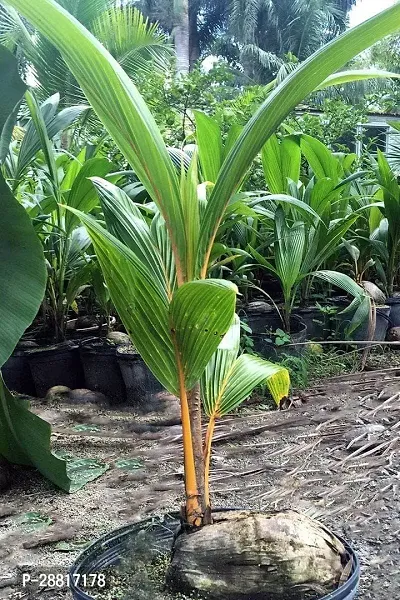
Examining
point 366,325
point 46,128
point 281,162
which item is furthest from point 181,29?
point 46,128

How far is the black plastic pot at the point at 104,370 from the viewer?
2.45 metres

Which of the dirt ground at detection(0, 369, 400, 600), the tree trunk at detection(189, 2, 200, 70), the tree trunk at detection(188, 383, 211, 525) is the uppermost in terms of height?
the tree trunk at detection(189, 2, 200, 70)

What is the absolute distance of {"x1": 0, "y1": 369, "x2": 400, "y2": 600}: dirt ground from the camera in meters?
1.22

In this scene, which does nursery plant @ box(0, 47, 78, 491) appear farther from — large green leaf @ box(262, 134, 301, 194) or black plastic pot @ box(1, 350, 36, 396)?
large green leaf @ box(262, 134, 301, 194)

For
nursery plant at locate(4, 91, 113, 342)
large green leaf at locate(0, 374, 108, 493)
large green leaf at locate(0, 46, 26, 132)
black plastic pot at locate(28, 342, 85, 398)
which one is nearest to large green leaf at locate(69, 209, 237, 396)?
large green leaf at locate(0, 46, 26, 132)

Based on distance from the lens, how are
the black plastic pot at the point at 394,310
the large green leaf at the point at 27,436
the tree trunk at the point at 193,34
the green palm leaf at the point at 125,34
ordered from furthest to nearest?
the tree trunk at the point at 193,34 < the green palm leaf at the point at 125,34 < the black plastic pot at the point at 394,310 < the large green leaf at the point at 27,436

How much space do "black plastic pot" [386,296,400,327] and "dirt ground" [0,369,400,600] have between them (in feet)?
2.77

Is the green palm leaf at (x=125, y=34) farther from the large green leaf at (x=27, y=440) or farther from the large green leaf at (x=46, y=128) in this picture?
the large green leaf at (x=27, y=440)

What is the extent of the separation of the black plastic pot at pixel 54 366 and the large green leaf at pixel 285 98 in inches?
69.3

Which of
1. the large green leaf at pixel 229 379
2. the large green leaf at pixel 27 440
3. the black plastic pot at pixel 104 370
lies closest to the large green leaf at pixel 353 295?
the black plastic pot at pixel 104 370

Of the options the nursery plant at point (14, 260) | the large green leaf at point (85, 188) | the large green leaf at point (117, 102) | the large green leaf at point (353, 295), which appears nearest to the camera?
the large green leaf at point (117, 102)

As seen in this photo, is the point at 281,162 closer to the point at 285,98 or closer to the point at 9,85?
the point at 9,85

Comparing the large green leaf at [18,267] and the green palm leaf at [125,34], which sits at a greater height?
the green palm leaf at [125,34]

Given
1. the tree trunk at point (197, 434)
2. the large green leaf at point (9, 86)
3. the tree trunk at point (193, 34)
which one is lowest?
the tree trunk at point (197, 434)
